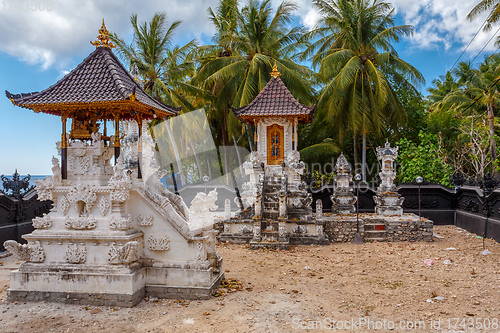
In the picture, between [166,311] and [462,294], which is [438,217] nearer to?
[462,294]

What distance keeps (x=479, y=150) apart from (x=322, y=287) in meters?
19.0

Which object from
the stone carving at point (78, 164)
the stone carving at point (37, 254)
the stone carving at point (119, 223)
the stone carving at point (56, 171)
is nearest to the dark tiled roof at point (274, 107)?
the stone carving at point (78, 164)

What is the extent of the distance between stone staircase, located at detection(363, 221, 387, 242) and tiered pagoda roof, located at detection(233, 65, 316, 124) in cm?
491

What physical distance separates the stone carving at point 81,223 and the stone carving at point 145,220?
83 cm

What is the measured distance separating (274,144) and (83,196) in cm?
939

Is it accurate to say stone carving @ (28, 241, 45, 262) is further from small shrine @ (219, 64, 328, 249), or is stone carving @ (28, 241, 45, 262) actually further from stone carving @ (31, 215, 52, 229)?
small shrine @ (219, 64, 328, 249)

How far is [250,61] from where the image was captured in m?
22.0

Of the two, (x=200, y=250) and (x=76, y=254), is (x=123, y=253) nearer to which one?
(x=76, y=254)

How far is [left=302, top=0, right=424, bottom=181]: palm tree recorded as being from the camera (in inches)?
813

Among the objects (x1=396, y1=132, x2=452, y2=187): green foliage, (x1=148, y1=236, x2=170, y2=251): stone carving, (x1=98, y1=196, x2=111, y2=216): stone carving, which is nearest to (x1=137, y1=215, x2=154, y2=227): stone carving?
(x1=148, y1=236, x2=170, y2=251): stone carving

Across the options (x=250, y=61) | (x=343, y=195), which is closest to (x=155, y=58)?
(x=250, y=61)

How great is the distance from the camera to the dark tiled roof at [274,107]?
48.7 ft

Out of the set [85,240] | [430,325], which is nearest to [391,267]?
[430,325]

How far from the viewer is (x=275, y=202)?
13.8 meters
